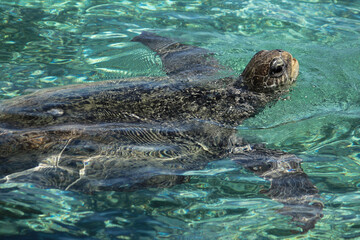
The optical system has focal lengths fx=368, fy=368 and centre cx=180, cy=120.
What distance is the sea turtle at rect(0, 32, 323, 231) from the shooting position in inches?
150

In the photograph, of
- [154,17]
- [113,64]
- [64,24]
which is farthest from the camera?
[154,17]

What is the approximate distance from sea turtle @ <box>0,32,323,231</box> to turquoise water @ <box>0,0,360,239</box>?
5.9 inches

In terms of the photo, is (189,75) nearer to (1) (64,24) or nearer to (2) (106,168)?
(2) (106,168)

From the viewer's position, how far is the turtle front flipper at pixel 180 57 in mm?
6066

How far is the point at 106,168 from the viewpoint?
398 cm

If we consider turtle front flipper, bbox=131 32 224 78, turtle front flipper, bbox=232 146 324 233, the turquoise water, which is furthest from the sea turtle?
turtle front flipper, bbox=131 32 224 78

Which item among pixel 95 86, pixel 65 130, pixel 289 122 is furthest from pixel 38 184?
pixel 289 122

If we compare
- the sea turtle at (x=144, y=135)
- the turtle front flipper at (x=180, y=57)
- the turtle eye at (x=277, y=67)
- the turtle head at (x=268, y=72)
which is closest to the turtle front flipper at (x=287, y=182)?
the sea turtle at (x=144, y=135)

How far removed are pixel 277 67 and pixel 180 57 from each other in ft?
6.71

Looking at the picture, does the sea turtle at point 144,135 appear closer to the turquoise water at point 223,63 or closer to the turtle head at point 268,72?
the turtle head at point 268,72

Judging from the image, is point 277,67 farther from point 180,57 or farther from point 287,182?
point 180,57

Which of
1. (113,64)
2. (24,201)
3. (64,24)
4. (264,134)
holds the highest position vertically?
(64,24)

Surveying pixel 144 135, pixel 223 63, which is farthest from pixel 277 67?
pixel 144 135

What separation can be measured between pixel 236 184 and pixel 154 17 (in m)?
5.41
